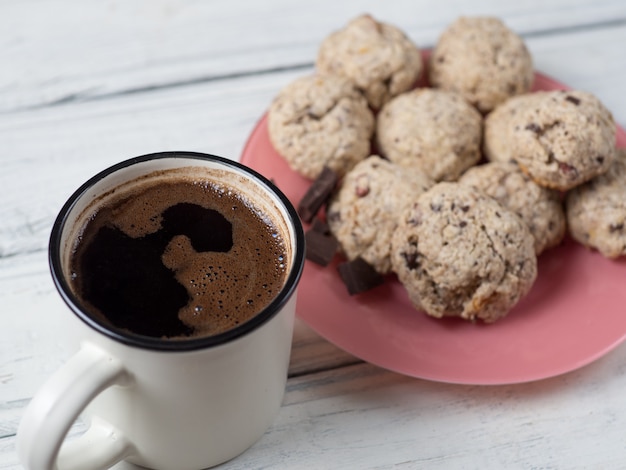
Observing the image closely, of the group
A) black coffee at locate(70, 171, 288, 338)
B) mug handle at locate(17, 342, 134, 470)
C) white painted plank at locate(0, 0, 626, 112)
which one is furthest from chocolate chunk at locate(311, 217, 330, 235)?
white painted plank at locate(0, 0, 626, 112)

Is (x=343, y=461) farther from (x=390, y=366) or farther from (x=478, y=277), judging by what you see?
(x=478, y=277)

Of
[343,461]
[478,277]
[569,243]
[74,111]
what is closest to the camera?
[343,461]

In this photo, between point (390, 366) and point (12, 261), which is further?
point (12, 261)

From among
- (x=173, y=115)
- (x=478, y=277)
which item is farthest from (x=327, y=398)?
(x=173, y=115)

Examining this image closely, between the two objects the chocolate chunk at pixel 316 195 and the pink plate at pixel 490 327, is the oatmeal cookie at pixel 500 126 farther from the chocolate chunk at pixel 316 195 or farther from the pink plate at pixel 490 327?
the chocolate chunk at pixel 316 195

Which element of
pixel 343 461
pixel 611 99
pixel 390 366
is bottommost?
pixel 343 461

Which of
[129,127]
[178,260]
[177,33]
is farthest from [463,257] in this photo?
[177,33]

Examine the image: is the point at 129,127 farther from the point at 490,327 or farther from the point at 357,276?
the point at 490,327
